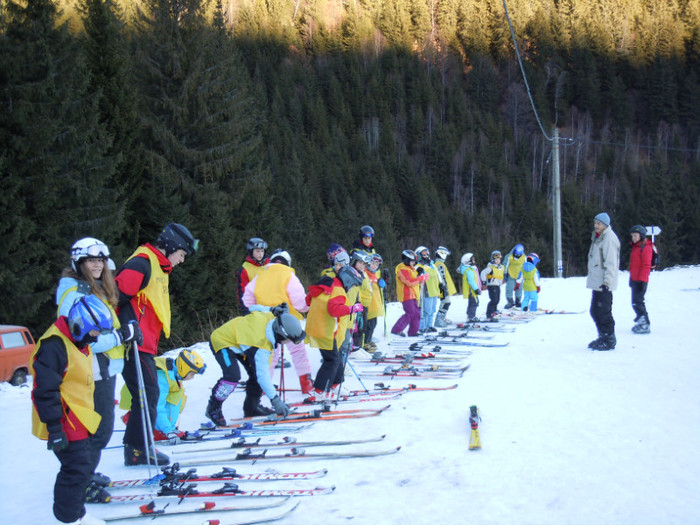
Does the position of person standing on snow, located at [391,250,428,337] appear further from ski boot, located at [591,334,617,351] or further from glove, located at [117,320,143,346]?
glove, located at [117,320,143,346]

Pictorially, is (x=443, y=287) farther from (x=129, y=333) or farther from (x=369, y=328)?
(x=129, y=333)

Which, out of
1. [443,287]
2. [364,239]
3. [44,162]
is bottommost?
[443,287]

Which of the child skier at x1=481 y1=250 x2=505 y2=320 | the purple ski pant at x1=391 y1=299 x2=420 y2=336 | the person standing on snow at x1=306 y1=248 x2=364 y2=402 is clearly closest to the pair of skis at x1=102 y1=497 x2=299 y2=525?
the person standing on snow at x1=306 y1=248 x2=364 y2=402

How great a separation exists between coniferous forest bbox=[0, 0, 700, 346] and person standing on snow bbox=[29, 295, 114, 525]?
9689mm

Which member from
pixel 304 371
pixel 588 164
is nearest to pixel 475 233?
pixel 588 164

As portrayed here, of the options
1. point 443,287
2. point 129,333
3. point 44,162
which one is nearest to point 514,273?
point 443,287

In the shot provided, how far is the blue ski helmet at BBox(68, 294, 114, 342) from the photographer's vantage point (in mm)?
3252

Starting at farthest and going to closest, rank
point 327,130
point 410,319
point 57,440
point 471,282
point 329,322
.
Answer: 1. point 327,130
2. point 471,282
3. point 410,319
4. point 329,322
5. point 57,440

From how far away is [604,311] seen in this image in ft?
25.2

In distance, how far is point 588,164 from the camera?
76188 mm

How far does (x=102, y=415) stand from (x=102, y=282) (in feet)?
3.09

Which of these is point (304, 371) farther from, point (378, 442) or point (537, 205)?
point (537, 205)

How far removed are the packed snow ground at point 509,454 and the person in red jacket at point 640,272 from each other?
1308 millimetres

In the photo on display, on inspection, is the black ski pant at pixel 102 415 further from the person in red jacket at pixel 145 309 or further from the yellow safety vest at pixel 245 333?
the yellow safety vest at pixel 245 333
